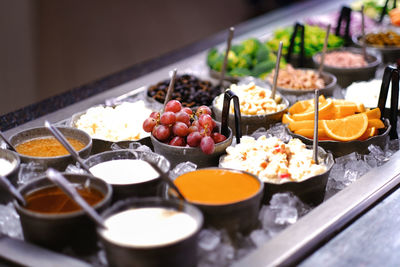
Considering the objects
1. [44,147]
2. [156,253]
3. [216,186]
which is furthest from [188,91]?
[156,253]

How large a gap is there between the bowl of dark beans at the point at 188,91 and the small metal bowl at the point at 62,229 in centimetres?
105

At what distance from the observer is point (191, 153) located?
6.18 feet

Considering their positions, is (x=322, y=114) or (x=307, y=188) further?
(x=322, y=114)

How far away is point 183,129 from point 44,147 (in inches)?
20.2

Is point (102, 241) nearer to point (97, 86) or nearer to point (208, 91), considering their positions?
point (208, 91)

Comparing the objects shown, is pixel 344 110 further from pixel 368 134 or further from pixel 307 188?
pixel 307 188

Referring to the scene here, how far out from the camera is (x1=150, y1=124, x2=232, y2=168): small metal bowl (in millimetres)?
1884

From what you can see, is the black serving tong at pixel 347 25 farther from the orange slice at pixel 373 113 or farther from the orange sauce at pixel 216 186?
the orange sauce at pixel 216 186

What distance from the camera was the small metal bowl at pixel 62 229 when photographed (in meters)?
1.39

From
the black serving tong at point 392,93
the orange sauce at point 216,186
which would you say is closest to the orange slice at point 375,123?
the black serving tong at point 392,93

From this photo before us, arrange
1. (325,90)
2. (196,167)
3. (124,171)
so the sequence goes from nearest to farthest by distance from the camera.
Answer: (124,171) → (196,167) → (325,90)

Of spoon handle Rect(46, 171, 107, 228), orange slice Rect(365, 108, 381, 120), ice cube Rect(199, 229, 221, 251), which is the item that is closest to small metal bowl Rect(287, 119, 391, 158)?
orange slice Rect(365, 108, 381, 120)

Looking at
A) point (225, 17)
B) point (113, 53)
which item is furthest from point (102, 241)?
point (225, 17)

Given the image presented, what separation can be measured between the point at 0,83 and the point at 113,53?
1518 mm
